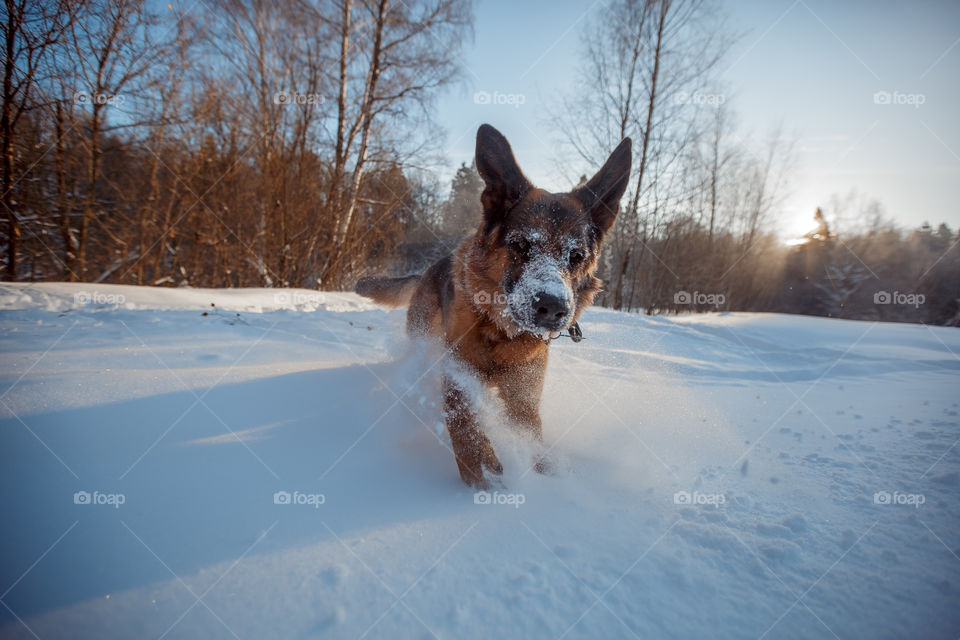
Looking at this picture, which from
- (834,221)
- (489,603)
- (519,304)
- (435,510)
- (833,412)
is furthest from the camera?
(834,221)

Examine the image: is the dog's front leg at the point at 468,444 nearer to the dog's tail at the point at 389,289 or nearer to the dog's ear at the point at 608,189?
the dog's ear at the point at 608,189

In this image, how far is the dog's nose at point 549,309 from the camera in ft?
7.49

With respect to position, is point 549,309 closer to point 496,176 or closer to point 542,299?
point 542,299

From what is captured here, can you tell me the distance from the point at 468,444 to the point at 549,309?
999 mm

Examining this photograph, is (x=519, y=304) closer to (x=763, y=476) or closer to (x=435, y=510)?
(x=435, y=510)

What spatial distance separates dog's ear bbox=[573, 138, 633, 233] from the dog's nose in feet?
4.45

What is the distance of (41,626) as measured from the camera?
1029 mm

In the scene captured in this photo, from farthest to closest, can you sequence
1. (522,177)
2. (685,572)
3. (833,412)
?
(833,412) < (522,177) < (685,572)

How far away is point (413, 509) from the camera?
1.79 metres

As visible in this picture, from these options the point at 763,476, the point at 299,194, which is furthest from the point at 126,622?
the point at 299,194

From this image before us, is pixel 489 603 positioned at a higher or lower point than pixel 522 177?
lower

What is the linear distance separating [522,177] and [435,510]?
104 inches

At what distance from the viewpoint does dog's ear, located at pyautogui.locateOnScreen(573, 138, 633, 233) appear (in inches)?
125

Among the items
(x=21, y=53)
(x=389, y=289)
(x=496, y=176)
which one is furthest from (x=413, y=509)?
(x=21, y=53)
